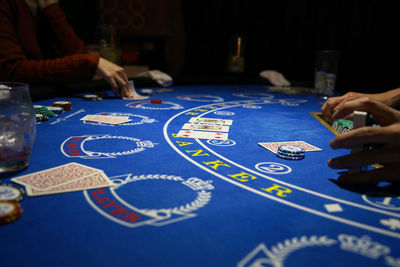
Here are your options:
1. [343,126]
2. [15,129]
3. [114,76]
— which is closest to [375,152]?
[343,126]

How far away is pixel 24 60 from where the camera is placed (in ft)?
7.29

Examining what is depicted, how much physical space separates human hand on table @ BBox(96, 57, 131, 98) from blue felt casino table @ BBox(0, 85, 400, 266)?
958mm

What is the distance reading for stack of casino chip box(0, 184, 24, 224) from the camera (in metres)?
0.72

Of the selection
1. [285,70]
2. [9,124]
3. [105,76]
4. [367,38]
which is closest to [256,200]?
[9,124]

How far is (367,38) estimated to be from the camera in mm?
3957

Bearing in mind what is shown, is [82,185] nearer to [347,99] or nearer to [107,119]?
[107,119]

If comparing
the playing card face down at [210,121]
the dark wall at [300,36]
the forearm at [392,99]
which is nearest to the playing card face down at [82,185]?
the playing card face down at [210,121]

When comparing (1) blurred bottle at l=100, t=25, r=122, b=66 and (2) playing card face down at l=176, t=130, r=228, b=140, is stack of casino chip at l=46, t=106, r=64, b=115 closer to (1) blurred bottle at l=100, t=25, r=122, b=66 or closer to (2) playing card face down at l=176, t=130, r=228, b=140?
(2) playing card face down at l=176, t=130, r=228, b=140

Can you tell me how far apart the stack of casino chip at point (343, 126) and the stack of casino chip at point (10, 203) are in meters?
1.34

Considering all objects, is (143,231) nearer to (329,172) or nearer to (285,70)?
(329,172)

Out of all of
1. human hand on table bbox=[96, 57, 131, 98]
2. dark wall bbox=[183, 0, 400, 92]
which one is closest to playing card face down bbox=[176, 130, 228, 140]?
human hand on table bbox=[96, 57, 131, 98]

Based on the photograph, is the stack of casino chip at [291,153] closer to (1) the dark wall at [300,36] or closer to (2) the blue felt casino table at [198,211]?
(2) the blue felt casino table at [198,211]

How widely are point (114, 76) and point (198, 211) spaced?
70.0 inches

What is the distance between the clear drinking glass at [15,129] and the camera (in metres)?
0.98
